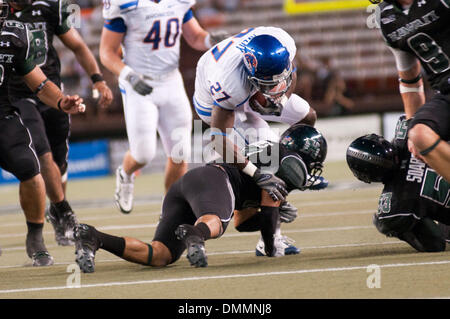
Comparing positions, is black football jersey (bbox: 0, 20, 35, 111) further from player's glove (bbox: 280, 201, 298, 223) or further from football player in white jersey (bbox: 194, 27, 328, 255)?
player's glove (bbox: 280, 201, 298, 223)

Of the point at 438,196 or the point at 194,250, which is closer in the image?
the point at 194,250

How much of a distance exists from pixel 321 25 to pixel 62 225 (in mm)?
12683

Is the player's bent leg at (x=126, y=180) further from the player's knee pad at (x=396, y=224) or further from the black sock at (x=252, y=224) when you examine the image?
the player's knee pad at (x=396, y=224)

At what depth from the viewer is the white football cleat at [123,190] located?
24.1 ft

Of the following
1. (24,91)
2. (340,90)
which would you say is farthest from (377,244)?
(340,90)

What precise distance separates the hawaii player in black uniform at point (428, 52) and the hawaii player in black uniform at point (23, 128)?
1986 mm

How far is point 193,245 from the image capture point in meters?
4.24

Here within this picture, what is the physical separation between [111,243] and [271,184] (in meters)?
0.98

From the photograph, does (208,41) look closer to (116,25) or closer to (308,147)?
(116,25)

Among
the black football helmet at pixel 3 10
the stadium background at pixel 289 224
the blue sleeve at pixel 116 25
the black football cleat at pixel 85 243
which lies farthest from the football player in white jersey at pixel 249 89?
the blue sleeve at pixel 116 25

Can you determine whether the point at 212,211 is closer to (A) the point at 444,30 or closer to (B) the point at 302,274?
(B) the point at 302,274

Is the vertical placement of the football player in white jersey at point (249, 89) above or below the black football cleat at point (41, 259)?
above
